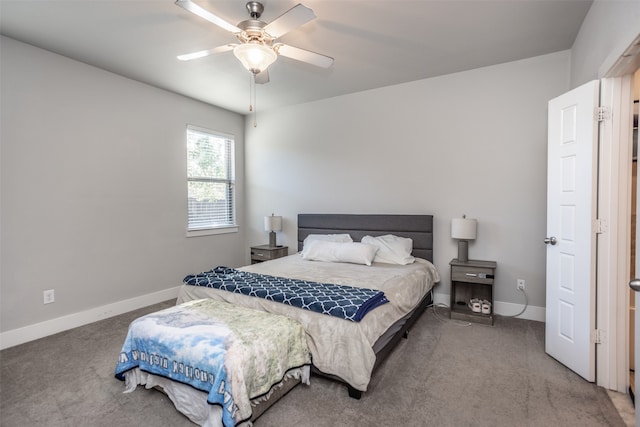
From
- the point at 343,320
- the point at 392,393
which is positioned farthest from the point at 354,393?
the point at 343,320

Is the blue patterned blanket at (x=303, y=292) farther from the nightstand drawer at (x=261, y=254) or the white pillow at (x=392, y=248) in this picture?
the nightstand drawer at (x=261, y=254)

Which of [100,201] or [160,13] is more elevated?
[160,13]

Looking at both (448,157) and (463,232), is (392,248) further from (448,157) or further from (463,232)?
(448,157)

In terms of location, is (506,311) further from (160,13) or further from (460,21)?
(160,13)

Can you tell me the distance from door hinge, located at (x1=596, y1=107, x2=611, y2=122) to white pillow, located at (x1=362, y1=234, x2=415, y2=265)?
2054mm

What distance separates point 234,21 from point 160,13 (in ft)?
1.85

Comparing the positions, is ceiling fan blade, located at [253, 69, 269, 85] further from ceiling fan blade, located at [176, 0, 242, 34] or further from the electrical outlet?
the electrical outlet

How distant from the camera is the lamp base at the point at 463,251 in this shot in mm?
3545

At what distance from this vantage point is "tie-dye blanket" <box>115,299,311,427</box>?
5.56ft

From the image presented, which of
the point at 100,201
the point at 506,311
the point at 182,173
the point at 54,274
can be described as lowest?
the point at 506,311

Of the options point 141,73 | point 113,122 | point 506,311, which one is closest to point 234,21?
point 141,73

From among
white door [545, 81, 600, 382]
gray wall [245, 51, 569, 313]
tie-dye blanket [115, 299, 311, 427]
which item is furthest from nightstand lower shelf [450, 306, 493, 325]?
tie-dye blanket [115, 299, 311, 427]

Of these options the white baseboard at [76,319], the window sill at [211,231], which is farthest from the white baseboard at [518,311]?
the white baseboard at [76,319]

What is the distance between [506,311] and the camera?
355cm
